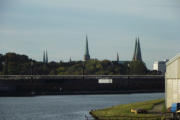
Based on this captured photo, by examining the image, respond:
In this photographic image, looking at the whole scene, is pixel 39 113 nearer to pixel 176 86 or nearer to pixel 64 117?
pixel 64 117

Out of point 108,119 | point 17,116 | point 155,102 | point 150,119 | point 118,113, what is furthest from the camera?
point 155,102

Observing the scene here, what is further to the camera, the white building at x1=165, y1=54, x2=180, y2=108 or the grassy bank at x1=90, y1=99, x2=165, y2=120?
the white building at x1=165, y1=54, x2=180, y2=108

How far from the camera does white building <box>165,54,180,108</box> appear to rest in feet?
310

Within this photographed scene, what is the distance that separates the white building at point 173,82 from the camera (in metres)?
94.5

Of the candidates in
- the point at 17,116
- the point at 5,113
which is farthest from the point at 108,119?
the point at 5,113

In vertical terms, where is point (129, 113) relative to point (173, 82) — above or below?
below

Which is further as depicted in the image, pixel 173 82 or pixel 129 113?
pixel 173 82

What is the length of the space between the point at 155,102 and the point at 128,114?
1913 centimetres

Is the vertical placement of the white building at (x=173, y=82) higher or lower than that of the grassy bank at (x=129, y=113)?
higher

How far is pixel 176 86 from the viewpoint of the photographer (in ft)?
313

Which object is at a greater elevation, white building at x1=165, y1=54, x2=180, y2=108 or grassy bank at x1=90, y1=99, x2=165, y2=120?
white building at x1=165, y1=54, x2=180, y2=108

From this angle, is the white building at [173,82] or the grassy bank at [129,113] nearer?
the grassy bank at [129,113]

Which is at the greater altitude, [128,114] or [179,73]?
[179,73]

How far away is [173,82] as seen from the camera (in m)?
96.9
